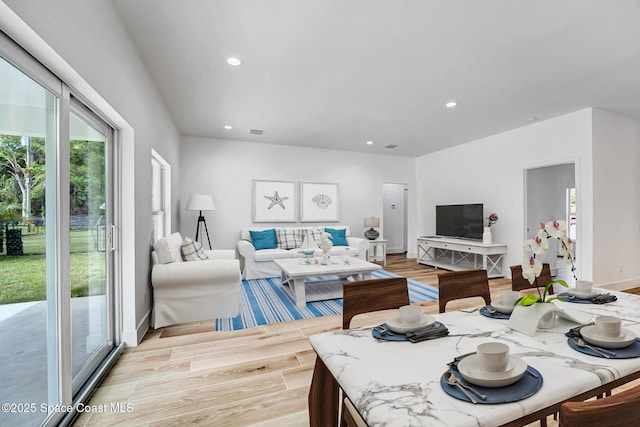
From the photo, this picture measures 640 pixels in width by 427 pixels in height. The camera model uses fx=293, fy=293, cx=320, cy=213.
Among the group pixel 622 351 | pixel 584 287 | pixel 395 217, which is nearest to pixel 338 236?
pixel 395 217

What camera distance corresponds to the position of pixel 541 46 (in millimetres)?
2473

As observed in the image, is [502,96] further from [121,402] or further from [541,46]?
[121,402]

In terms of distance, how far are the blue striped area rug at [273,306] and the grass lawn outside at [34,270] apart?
1296mm

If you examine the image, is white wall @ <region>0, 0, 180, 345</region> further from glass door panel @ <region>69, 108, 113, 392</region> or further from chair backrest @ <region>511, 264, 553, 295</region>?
chair backrest @ <region>511, 264, 553, 295</region>

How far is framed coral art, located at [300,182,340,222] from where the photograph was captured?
612cm

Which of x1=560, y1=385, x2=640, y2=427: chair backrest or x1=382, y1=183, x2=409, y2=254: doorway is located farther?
x1=382, y1=183, x2=409, y2=254: doorway

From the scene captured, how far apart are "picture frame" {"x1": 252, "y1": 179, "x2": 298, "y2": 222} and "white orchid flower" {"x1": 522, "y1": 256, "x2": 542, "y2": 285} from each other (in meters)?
5.06

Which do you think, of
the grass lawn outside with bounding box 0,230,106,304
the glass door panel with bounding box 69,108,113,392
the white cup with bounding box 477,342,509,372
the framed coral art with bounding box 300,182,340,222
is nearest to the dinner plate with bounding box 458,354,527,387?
the white cup with bounding box 477,342,509,372

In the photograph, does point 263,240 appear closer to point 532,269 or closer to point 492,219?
point 492,219

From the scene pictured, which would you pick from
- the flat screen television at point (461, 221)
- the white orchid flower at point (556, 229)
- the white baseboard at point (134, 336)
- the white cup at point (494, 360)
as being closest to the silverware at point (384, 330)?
the white cup at point (494, 360)

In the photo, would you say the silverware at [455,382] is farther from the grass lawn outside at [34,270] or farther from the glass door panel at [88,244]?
the glass door panel at [88,244]

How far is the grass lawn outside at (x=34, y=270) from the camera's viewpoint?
1.22 m

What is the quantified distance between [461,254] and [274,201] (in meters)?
3.95

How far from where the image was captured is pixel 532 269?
112cm
